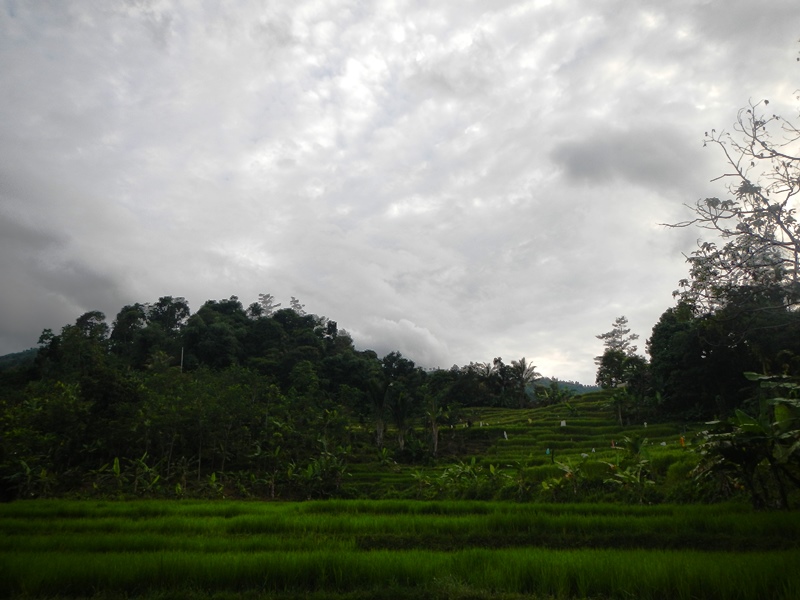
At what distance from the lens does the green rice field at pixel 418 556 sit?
583 centimetres

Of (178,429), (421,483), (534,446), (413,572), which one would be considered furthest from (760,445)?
(534,446)

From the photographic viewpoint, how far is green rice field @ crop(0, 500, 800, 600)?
583 cm

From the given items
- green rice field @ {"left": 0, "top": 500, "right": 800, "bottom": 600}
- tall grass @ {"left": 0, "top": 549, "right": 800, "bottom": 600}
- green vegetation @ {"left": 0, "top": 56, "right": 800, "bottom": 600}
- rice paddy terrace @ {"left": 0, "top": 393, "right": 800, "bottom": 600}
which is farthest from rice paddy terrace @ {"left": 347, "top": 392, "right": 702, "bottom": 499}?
tall grass @ {"left": 0, "top": 549, "right": 800, "bottom": 600}

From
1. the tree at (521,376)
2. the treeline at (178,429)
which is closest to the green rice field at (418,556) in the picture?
the treeline at (178,429)

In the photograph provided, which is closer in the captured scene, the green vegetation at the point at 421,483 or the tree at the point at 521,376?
the green vegetation at the point at 421,483

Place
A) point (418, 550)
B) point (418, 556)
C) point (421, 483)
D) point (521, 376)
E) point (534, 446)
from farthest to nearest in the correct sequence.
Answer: point (521, 376) → point (534, 446) → point (421, 483) → point (418, 550) → point (418, 556)

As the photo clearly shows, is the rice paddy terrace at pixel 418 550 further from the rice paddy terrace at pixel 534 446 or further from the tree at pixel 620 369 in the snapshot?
the tree at pixel 620 369

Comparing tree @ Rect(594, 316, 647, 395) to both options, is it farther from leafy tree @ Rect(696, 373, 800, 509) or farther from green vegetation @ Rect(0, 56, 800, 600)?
leafy tree @ Rect(696, 373, 800, 509)

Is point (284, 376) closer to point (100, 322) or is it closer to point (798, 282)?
point (100, 322)

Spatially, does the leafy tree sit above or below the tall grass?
above

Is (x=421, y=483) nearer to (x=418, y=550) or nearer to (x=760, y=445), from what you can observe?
(x=418, y=550)

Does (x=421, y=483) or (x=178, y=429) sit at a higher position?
(x=178, y=429)

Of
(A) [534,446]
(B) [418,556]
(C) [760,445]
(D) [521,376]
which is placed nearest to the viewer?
(B) [418,556]

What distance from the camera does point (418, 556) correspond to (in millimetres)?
7191
